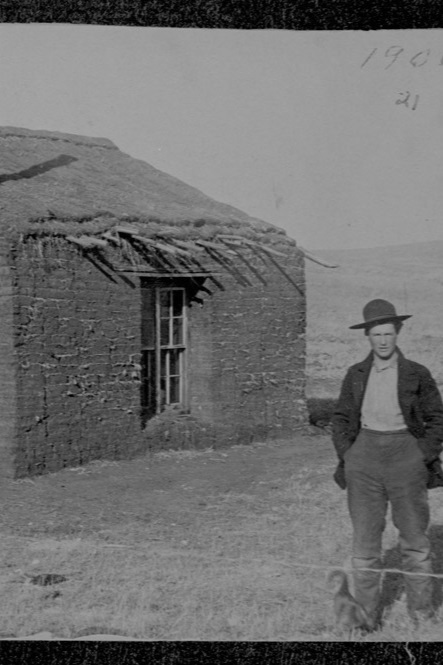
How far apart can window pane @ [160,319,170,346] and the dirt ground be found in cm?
124

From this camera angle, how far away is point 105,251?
9.33 m

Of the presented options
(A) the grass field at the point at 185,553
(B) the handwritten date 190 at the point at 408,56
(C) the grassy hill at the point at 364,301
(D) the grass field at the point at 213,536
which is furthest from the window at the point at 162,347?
(B) the handwritten date 190 at the point at 408,56

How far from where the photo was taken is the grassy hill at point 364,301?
7.01 m

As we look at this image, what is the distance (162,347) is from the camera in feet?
32.9

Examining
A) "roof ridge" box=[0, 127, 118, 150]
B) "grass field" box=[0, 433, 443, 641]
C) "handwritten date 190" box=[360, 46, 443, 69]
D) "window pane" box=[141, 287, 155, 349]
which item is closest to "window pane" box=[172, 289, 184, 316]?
"window pane" box=[141, 287, 155, 349]

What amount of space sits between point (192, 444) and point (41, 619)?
3.96 m

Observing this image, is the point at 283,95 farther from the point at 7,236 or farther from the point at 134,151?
the point at 7,236

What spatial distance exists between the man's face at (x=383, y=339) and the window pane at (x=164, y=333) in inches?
180

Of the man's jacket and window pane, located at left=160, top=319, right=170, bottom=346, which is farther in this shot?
window pane, located at left=160, top=319, right=170, bottom=346

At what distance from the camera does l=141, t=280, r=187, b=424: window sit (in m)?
9.91

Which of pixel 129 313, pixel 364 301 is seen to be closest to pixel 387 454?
pixel 364 301

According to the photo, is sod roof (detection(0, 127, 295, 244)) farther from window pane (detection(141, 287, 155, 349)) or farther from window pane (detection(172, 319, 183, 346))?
window pane (detection(172, 319, 183, 346))

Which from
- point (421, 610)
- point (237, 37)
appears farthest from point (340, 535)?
point (237, 37)

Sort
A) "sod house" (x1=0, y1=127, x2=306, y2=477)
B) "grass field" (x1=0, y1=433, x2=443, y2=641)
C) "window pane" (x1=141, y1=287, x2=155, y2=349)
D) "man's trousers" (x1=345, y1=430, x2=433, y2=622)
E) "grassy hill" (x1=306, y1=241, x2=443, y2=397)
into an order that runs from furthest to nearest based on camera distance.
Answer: "window pane" (x1=141, y1=287, x2=155, y2=349) → "sod house" (x1=0, y1=127, x2=306, y2=477) → "grassy hill" (x1=306, y1=241, x2=443, y2=397) → "grass field" (x1=0, y1=433, x2=443, y2=641) → "man's trousers" (x1=345, y1=430, x2=433, y2=622)
